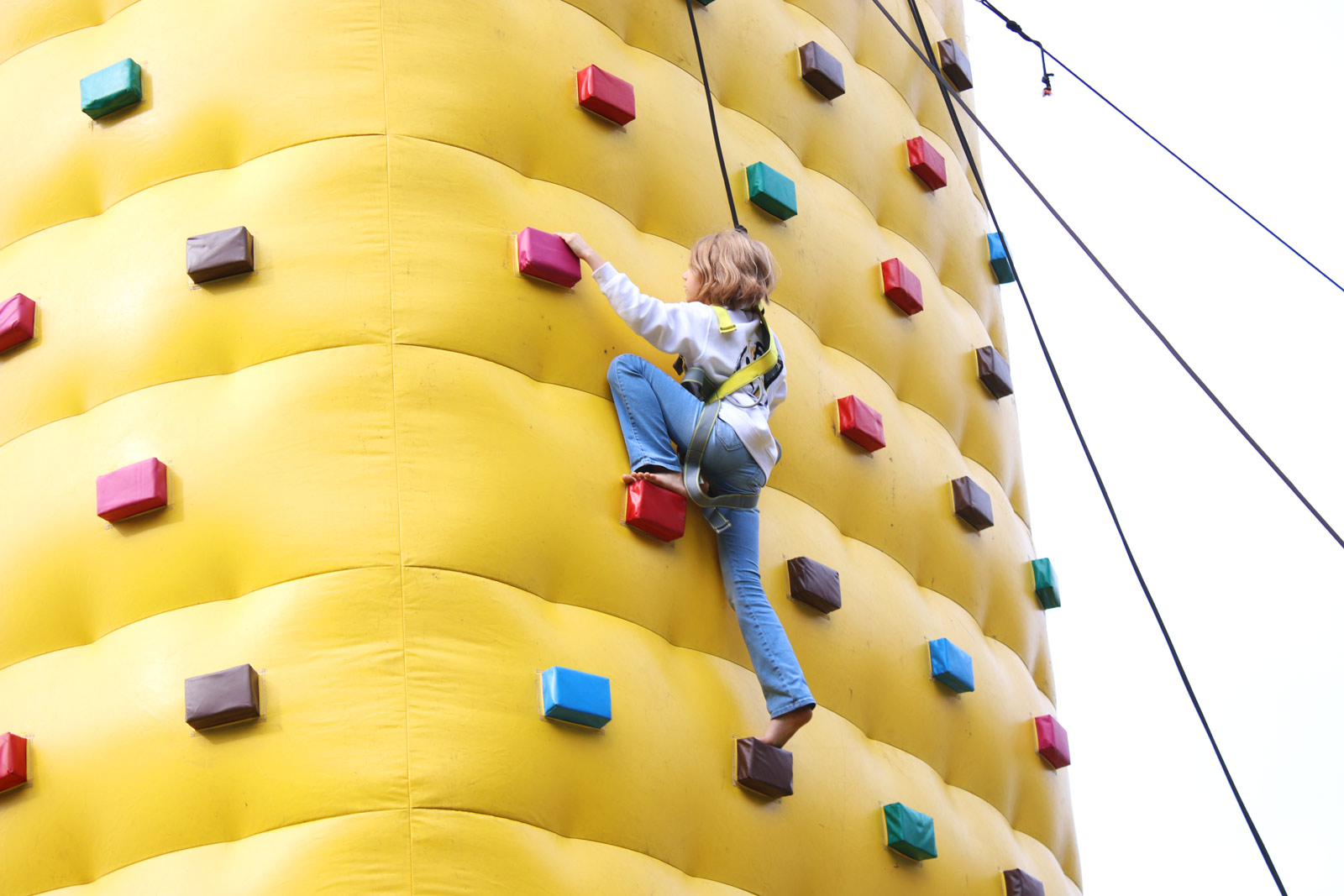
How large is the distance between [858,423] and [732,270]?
784 mm

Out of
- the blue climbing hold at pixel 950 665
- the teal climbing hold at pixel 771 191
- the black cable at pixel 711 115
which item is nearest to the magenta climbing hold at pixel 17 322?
the black cable at pixel 711 115

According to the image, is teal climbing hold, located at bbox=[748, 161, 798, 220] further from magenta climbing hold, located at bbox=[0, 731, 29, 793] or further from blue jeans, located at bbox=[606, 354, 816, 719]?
magenta climbing hold, located at bbox=[0, 731, 29, 793]

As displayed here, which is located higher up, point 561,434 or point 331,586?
point 561,434

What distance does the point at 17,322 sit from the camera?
3371 millimetres

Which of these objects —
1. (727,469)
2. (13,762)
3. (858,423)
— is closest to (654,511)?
(727,469)

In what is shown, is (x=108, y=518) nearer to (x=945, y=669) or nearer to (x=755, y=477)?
(x=755, y=477)

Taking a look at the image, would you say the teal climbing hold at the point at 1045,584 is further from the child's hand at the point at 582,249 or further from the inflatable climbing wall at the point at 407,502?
the child's hand at the point at 582,249

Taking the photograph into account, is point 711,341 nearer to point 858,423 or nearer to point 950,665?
point 858,423

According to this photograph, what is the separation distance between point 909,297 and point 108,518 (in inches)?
95.5

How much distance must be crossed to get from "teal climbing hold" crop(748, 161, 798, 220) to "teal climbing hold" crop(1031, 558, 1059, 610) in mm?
1527

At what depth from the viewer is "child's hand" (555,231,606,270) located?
3.35m

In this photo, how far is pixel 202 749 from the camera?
2822mm

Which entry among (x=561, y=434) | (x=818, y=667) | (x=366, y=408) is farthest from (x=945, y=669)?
(x=366, y=408)

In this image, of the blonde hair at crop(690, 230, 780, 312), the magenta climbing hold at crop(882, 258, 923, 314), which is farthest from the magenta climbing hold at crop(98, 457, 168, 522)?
the magenta climbing hold at crop(882, 258, 923, 314)
